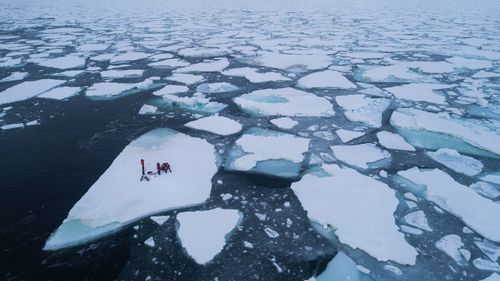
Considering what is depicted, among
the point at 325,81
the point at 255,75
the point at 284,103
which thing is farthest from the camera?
the point at 255,75

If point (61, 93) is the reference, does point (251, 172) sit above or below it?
above

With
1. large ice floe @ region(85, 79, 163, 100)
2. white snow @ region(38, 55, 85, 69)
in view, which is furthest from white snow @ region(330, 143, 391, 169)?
white snow @ region(38, 55, 85, 69)

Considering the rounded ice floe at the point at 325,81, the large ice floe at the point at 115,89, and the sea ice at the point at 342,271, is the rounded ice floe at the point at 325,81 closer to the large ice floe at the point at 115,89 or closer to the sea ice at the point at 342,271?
the large ice floe at the point at 115,89

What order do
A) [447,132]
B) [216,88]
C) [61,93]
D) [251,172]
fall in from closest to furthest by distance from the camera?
[251,172] < [447,132] < [61,93] < [216,88]

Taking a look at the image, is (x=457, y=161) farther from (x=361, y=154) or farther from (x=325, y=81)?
(x=325, y=81)

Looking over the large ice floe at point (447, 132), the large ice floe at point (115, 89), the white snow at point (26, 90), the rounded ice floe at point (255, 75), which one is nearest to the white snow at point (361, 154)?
the large ice floe at point (447, 132)

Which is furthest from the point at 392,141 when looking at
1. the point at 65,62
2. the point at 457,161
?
the point at 65,62
